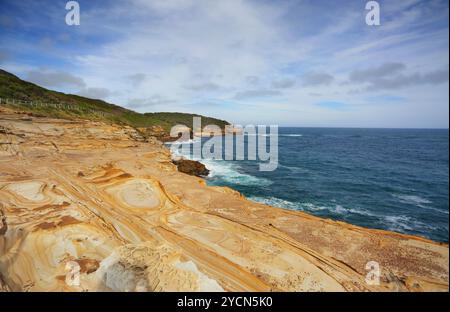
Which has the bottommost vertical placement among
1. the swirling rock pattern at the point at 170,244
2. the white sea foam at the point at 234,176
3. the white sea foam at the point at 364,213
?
the white sea foam at the point at 364,213

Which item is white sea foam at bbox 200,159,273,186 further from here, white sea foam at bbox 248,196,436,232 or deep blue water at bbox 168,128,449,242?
white sea foam at bbox 248,196,436,232

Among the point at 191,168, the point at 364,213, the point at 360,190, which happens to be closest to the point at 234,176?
the point at 191,168

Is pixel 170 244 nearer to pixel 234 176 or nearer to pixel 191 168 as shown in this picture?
pixel 234 176

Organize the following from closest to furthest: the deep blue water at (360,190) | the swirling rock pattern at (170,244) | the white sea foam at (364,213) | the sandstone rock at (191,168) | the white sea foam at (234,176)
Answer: the swirling rock pattern at (170,244) → the white sea foam at (364,213) → the deep blue water at (360,190) → the white sea foam at (234,176) → the sandstone rock at (191,168)

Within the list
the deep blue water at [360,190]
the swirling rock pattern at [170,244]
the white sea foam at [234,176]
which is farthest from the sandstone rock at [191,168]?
the swirling rock pattern at [170,244]

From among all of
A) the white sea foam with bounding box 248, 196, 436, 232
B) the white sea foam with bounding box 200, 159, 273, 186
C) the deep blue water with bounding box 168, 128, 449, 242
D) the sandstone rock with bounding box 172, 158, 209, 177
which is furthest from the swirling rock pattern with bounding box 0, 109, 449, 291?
the sandstone rock with bounding box 172, 158, 209, 177

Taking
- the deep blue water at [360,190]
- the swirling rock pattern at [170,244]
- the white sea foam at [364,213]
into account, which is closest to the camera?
the swirling rock pattern at [170,244]

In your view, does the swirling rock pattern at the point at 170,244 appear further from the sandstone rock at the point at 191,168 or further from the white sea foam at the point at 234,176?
the sandstone rock at the point at 191,168

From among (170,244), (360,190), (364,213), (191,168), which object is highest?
(191,168)
